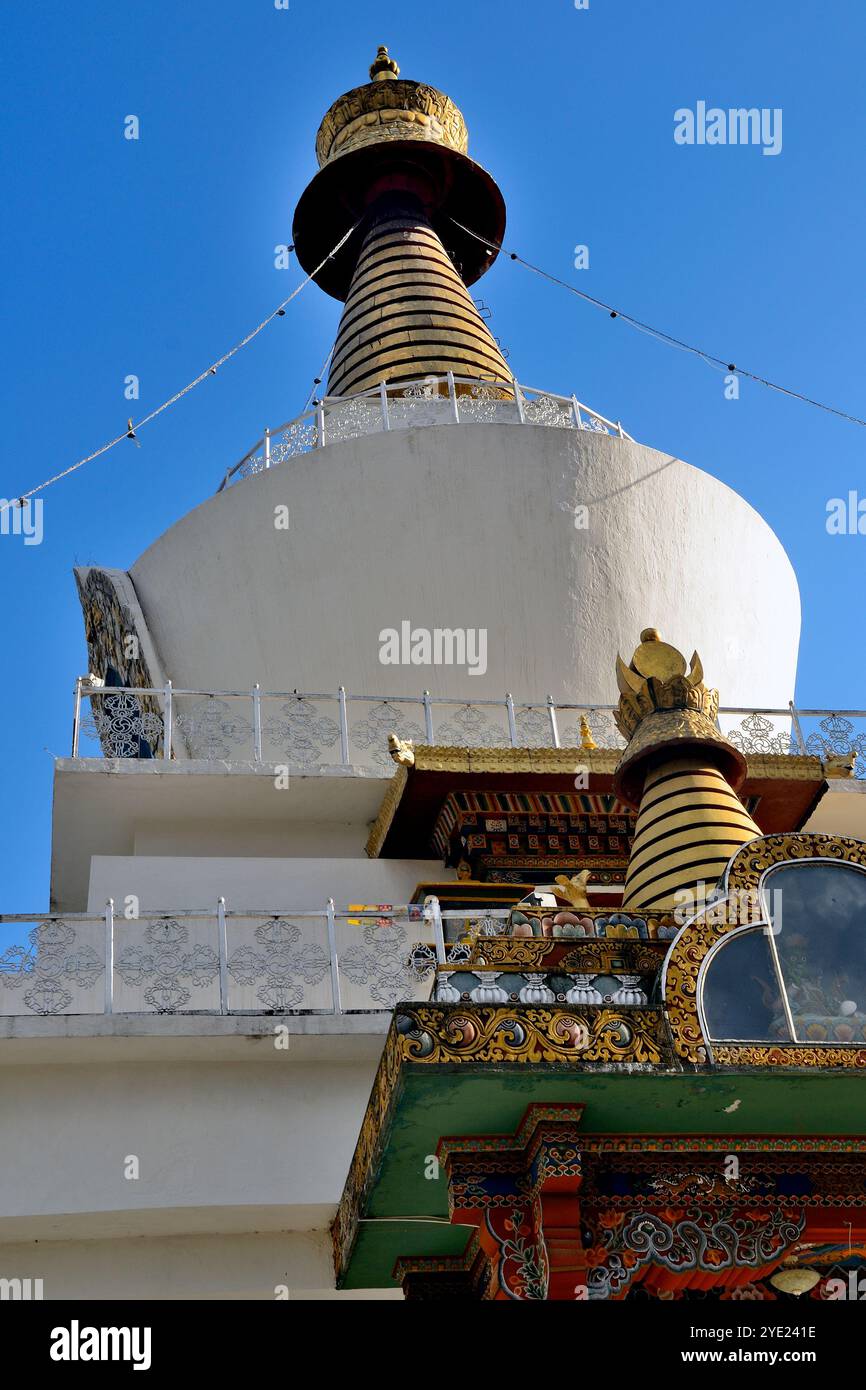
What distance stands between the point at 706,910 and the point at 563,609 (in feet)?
18.9

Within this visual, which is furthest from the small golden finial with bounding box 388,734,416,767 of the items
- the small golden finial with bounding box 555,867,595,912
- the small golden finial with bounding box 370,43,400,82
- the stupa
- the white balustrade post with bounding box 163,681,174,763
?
the small golden finial with bounding box 370,43,400,82

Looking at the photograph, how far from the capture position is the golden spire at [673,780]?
750cm

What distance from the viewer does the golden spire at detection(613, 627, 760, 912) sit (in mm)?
7504

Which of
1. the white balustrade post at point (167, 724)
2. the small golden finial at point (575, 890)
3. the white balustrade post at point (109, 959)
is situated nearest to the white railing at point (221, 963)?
the white balustrade post at point (109, 959)

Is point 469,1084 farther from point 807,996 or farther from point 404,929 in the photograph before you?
point 404,929

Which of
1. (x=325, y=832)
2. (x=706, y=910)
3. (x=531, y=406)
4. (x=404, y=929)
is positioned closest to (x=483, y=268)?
(x=531, y=406)

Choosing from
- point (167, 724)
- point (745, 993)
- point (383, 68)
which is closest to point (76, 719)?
point (167, 724)

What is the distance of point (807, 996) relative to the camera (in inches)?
239

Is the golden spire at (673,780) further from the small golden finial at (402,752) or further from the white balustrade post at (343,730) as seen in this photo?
Result: the white balustrade post at (343,730)

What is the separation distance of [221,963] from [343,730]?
8.80ft

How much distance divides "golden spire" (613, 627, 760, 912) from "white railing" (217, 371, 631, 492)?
452 cm

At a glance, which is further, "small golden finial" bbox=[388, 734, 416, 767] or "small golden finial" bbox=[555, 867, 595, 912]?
"small golden finial" bbox=[388, 734, 416, 767]

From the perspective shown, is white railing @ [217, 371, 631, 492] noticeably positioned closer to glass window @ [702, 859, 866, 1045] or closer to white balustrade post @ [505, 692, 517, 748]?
white balustrade post @ [505, 692, 517, 748]
